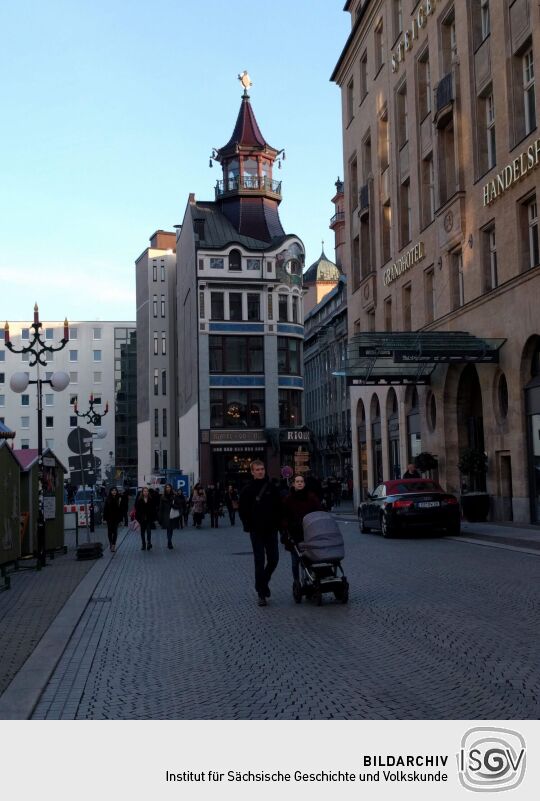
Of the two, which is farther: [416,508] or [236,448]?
[236,448]

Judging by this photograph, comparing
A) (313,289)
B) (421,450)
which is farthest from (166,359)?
(421,450)

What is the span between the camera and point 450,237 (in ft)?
110

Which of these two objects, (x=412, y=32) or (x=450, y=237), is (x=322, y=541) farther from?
(x=412, y=32)

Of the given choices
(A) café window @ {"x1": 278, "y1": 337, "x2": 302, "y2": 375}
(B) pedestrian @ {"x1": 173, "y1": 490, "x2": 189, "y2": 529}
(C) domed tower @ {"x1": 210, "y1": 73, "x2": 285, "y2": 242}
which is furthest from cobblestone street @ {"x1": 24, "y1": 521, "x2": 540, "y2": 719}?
(C) domed tower @ {"x1": 210, "y1": 73, "x2": 285, "y2": 242}

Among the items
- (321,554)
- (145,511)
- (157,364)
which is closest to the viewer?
(321,554)

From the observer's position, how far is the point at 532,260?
2772cm

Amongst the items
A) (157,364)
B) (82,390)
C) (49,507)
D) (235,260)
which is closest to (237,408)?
(235,260)

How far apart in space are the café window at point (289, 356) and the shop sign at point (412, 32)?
32486mm

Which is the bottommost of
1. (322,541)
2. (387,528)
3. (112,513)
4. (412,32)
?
(387,528)

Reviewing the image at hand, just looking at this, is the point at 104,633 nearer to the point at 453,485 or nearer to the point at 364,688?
the point at 364,688

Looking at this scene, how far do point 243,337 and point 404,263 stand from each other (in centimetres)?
3228

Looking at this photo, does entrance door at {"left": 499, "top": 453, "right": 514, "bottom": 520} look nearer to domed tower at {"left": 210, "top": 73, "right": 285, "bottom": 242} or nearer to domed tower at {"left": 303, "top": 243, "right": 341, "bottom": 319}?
domed tower at {"left": 210, "top": 73, "right": 285, "bottom": 242}

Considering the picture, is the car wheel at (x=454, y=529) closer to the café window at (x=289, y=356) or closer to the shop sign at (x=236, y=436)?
the shop sign at (x=236, y=436)

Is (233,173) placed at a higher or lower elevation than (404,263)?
higher
